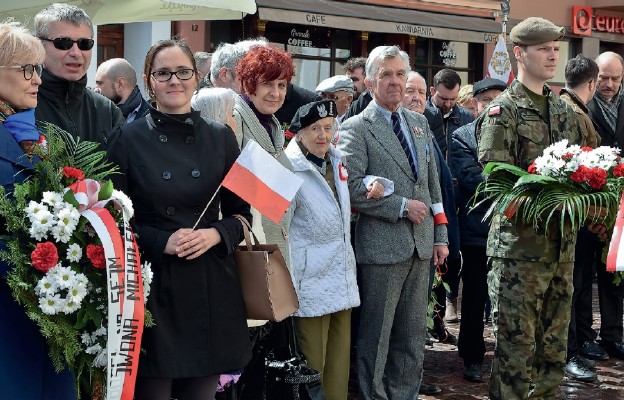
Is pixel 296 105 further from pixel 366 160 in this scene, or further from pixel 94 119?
pixel 94 119

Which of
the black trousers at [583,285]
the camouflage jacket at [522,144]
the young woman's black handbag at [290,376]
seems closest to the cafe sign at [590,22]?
the black trousers at [583,285]

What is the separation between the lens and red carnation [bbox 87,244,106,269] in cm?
402

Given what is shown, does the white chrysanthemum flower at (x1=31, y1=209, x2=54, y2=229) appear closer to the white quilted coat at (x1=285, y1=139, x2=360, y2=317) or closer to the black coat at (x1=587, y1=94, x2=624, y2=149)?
the white quilted coat at (x1=285, y1=139, x2=360, y2=317)

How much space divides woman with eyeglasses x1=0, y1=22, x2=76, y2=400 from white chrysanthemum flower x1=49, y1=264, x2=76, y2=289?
207 mm

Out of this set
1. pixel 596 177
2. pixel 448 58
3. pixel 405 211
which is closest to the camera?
pixel 596 177

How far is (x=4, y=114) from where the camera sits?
4.24 m

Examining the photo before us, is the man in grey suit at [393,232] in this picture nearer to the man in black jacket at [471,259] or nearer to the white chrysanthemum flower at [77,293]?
the man in black jacket at [471,259]

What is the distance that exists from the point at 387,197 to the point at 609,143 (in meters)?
3.26

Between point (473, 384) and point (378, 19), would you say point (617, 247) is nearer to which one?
point (473, 384)

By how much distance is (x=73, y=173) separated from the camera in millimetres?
4109

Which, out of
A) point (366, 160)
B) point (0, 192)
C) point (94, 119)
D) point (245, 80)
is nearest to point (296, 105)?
point (366, 160)

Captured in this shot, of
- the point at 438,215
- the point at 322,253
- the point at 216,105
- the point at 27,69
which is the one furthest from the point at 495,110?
the point at 27,69

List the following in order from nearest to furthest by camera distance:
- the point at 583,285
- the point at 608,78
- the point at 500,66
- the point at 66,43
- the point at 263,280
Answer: the point at 263,280, the point at 66,43, the point at 583,285, the point at 608,78, the point at 500,66

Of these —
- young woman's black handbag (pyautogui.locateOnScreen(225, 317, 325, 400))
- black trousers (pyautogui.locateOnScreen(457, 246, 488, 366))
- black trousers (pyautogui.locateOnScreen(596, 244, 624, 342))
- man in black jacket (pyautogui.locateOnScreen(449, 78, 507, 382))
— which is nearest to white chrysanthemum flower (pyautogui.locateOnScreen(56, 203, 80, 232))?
young woman's black handbag (pyautogui.locateOnScreen(225, 317, 325, 400))
